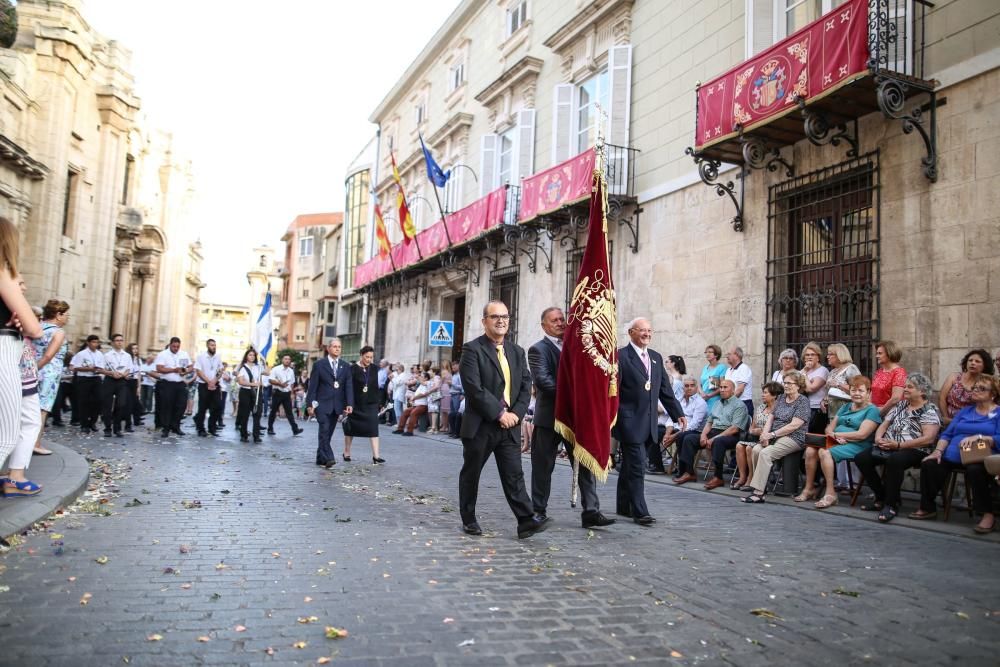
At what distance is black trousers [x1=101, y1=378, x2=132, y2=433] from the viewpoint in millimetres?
14398

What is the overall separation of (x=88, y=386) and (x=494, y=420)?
1175 centimetres

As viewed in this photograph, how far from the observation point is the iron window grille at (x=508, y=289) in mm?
20375

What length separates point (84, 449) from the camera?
1141 centimetres

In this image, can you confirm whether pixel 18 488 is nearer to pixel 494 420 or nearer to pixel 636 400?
pixel 494 420

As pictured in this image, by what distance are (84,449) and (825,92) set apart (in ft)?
37.9

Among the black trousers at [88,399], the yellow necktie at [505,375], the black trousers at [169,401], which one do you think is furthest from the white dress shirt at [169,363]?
the yellow necktie at [505,375]

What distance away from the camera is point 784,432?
8727 mm

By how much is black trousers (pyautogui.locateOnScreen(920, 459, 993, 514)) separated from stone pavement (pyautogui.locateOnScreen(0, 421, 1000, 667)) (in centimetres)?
53

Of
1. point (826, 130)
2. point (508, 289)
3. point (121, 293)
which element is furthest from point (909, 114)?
point (121, 293)

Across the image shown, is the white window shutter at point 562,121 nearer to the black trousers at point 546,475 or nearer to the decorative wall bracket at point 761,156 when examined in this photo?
the decorative wall bracket at point 761,156

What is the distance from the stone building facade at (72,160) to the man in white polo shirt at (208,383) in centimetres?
1172

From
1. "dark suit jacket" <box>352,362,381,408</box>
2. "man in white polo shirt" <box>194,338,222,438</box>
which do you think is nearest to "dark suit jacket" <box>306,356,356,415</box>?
"dark suit jacket" <box>352,362,381,408</box>

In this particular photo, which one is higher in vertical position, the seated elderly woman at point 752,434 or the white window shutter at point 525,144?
the white window shutter at point 525,144

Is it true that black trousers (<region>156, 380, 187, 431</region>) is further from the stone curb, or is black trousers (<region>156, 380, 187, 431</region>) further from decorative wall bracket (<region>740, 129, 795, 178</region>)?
decorative wall bracket (<region>740, 129, 795, 178</region>)
